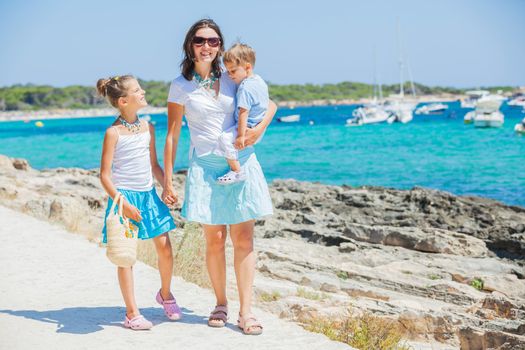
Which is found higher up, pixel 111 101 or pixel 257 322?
pixel 111 101

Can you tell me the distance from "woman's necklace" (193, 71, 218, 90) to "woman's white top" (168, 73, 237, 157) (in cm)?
2

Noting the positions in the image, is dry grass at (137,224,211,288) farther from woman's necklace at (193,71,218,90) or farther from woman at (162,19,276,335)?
woman's necklace at (193,71,218,90)

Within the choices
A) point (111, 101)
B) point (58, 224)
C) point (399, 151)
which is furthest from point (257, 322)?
point (399, 151)

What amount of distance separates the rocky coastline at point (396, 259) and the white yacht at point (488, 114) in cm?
4430

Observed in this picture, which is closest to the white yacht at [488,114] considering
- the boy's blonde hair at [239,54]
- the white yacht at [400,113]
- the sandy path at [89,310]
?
the white yacht at [400,113]

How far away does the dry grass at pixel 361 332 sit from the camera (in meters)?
5.22

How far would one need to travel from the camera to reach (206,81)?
5.26 m

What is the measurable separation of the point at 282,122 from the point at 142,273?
3771 inches

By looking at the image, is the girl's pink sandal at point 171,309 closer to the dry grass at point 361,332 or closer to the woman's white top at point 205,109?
the dry grass at point 361,332

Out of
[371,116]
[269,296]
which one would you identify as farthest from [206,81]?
[371,116]

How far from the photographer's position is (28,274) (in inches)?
277

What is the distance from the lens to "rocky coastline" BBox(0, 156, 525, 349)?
6.63 meters

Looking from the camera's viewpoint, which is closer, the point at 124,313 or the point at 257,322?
the point at 257,322

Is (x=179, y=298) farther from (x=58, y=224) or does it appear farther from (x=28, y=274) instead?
(x=58, y=224)
